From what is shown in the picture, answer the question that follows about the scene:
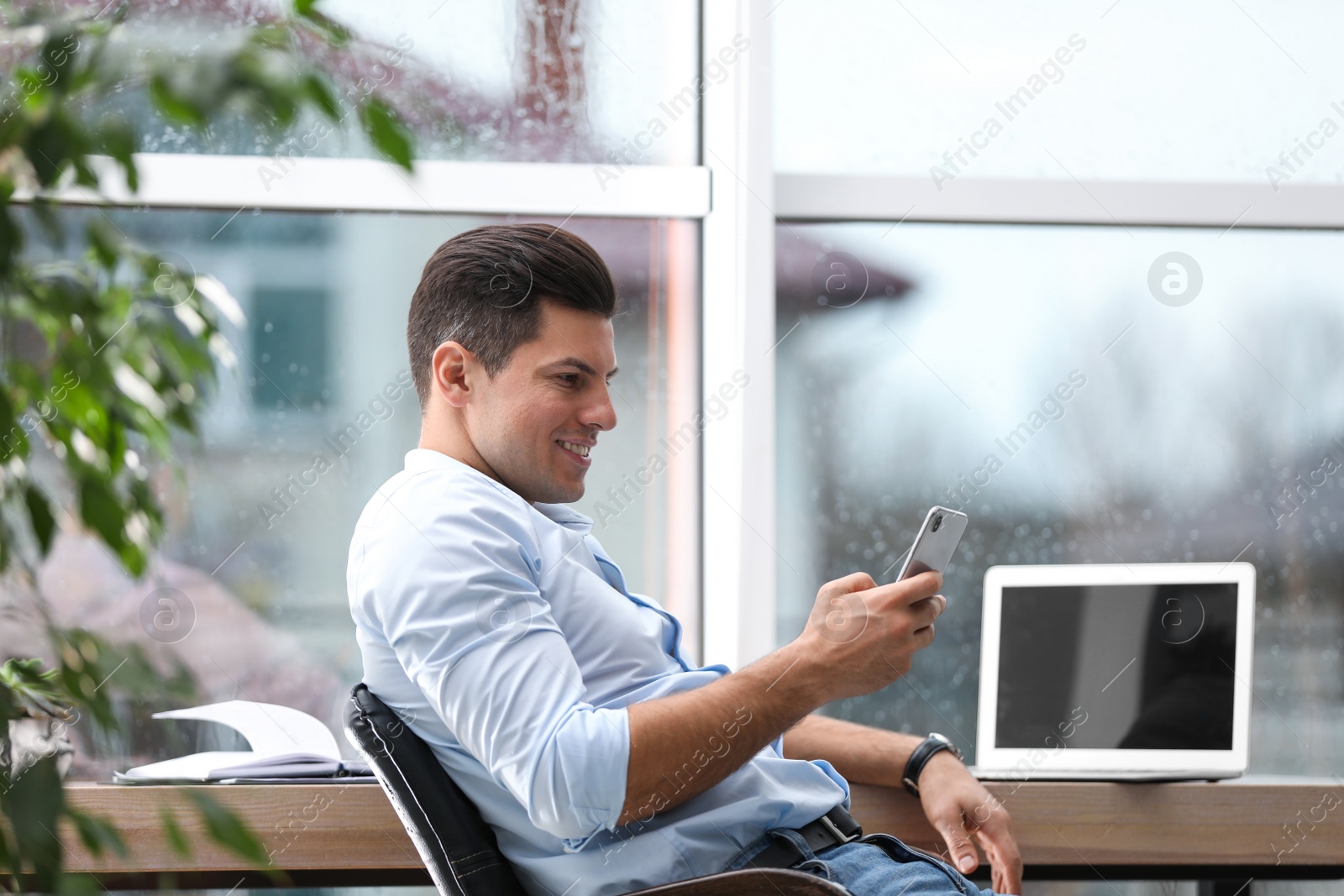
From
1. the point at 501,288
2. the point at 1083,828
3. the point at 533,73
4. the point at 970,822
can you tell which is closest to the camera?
the point at 501,288

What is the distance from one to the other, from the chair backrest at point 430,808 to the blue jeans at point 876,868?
25 cm

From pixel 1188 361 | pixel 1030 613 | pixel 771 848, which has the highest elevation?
pixel 1188 361

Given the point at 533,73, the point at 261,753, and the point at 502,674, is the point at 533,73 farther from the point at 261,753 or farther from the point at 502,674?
the point at 502,674

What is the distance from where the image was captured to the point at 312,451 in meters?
2.21

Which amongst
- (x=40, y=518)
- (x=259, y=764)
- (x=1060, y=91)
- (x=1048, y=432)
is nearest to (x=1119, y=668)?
(x=1048, y=432)

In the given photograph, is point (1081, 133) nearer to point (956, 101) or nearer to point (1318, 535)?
point (956, 101)


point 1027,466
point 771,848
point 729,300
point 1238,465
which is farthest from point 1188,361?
point 771,848

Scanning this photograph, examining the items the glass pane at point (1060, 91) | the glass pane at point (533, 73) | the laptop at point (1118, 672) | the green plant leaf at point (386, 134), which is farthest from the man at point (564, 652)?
the glass pane at point (1060, 91)

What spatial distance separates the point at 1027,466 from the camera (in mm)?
2312

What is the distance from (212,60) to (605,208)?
181cm

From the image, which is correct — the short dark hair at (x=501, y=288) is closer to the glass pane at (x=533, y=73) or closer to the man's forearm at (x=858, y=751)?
the man's forearm at (x=858, y=751)

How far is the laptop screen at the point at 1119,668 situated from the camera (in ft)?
5.82

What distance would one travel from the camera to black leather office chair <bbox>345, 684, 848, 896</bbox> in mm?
985

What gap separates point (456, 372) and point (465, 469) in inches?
6.3
